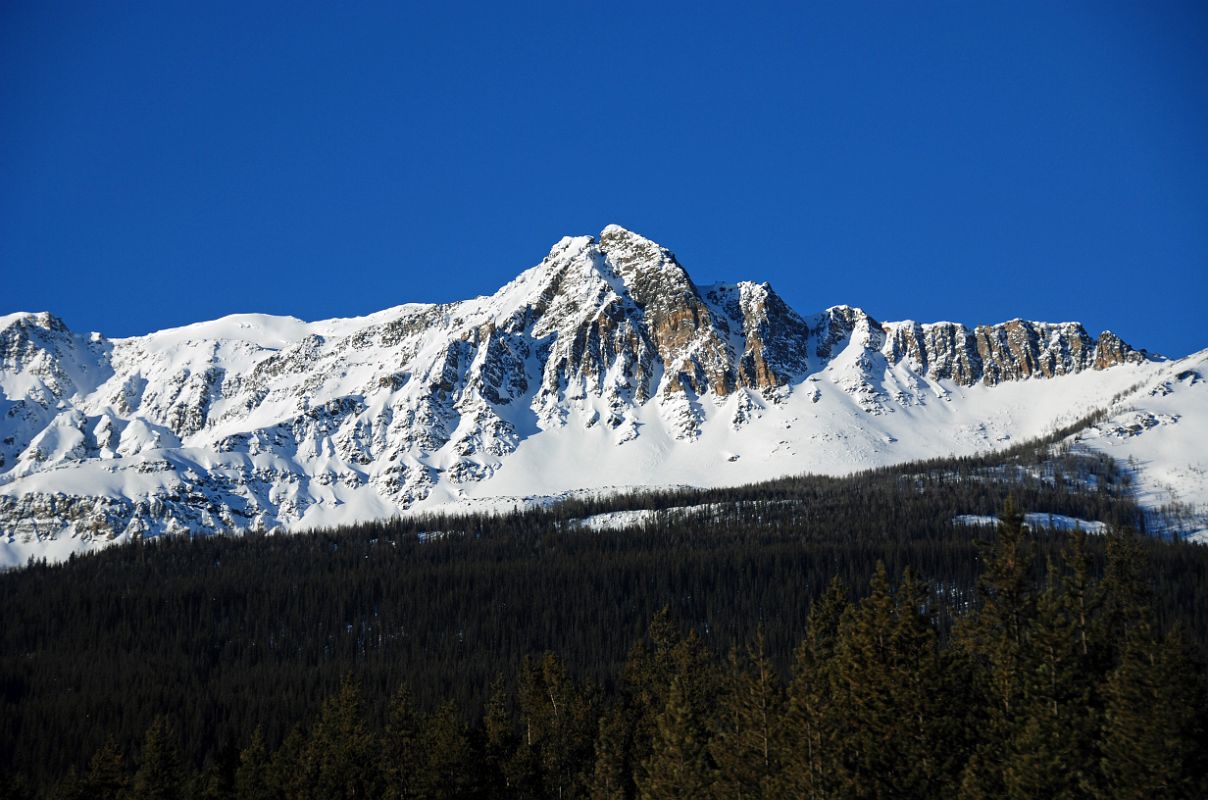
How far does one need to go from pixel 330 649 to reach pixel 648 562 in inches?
2007

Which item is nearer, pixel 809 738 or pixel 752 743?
pixel 809 738

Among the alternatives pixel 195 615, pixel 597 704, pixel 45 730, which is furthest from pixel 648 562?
pixel 597 704

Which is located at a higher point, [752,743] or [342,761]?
[752,743]

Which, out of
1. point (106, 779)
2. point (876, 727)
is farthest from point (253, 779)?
point (876, 727)

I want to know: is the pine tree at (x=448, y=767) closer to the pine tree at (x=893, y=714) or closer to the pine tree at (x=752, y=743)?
the pine tree at (x=752, y=743)

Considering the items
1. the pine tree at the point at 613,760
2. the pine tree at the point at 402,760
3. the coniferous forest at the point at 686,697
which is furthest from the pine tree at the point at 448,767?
the pine tree at the point at 613,760

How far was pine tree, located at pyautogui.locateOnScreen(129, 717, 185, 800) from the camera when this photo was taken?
2899 inches

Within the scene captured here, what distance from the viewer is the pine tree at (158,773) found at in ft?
242

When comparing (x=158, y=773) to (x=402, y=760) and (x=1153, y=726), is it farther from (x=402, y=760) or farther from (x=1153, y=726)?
(x=1153, y=726)

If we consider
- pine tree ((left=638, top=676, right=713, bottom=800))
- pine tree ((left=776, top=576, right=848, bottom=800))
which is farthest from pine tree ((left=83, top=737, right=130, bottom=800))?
pine tree ((left=776, top=576, right=848, bottom=800))

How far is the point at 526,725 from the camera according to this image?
87750 mm

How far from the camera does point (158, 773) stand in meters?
74.6

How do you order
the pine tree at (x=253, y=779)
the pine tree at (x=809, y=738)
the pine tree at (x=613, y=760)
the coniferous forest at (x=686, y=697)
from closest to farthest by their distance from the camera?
1. the coniferous forest at (x=686, y=697)
2. the pine tree at (x=809, y=738)
3. the pine tree at (x=613, y=760)
4. the pine tree at (x=253, y=779)

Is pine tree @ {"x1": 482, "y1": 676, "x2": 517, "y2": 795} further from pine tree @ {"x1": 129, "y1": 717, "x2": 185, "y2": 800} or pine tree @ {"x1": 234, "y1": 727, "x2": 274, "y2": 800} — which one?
pine tree @ {"x1": 129, "y1": 717, "x2": 185, "y2": 800}
